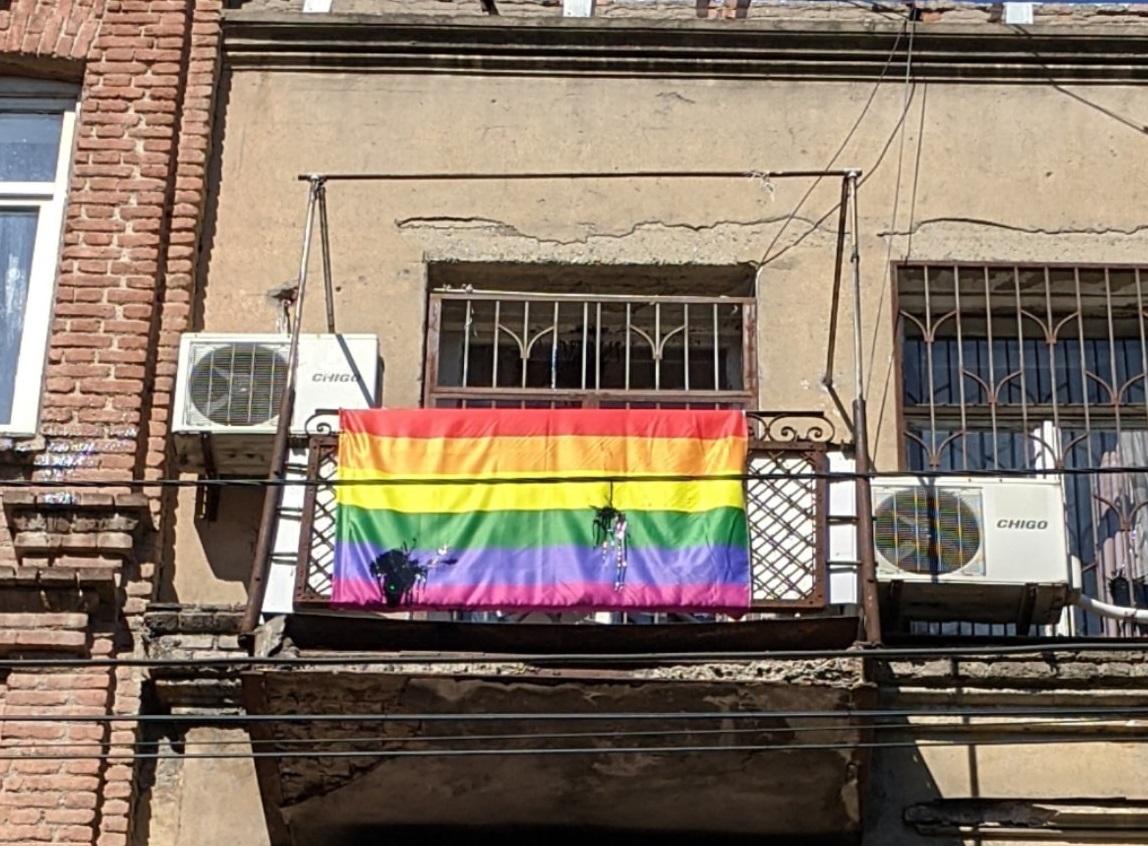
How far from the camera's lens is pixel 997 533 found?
850 cm

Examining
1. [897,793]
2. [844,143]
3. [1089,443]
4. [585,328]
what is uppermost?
[844,143]

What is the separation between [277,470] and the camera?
28.0 feet

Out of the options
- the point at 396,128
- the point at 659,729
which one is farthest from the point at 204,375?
the point at 659,729

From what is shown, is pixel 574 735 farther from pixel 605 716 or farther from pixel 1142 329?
pixel 1142 329

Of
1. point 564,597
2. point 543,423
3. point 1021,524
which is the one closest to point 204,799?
point 564,597

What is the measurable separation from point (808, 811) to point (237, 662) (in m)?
2.58

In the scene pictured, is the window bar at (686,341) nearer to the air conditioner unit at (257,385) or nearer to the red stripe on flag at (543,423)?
the red stripe on flag at (543,423)

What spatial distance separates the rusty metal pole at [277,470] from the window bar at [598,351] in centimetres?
143

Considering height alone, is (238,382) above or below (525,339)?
below

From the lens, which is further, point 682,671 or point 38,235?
point 38,235

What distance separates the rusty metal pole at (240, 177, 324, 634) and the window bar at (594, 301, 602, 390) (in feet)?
4.68

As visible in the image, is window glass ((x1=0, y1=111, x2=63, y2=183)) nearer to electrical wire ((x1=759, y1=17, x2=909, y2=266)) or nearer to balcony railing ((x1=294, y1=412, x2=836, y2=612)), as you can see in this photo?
balcony railing ((x1=294, y1=412, x2=836, y2=612))

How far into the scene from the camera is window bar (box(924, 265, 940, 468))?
31.1ft

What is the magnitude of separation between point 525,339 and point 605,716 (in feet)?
8.84
